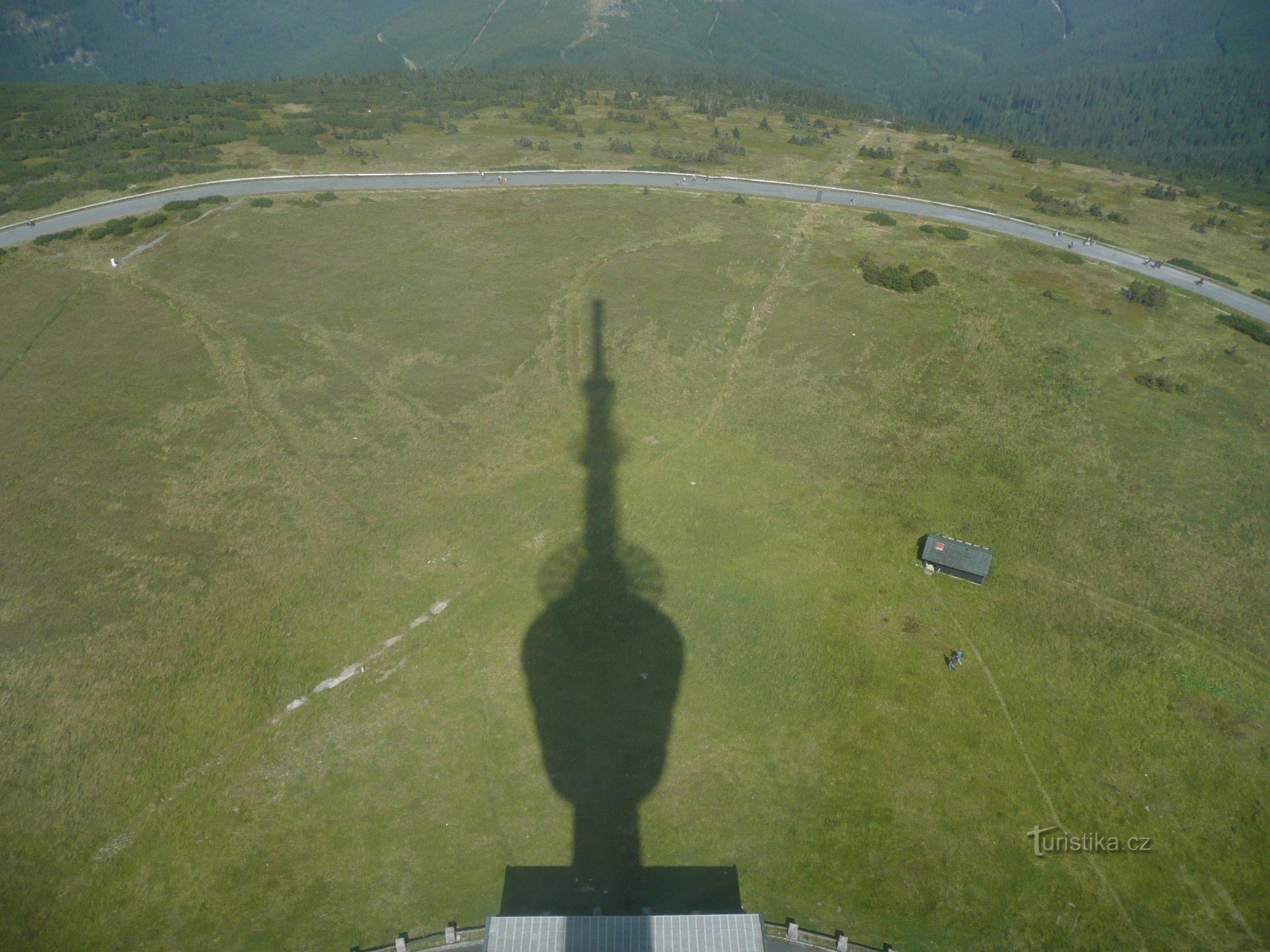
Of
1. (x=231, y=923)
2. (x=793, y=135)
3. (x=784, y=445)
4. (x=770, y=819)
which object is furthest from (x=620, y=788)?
(x=793, y=135)

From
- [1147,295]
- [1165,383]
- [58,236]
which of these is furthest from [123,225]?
[1147,295]

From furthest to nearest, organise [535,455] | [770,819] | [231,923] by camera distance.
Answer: [535,455], [770,819], [231,923]

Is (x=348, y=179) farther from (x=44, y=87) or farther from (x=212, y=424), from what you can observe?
(x=44, y=87)

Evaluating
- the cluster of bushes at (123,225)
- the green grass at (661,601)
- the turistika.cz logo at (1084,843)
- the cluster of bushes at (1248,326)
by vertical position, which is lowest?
the turistika.cz logo at (1084,843)

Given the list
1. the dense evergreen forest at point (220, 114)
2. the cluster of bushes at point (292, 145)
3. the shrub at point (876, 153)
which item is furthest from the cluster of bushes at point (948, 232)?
the cluster of bushes at point (292, 145)

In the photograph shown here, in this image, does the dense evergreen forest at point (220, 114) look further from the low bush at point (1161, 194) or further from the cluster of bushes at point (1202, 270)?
the cluster of bushes at point (1202, 270)

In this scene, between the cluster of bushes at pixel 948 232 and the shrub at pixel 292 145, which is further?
the shrub at pixel 292 145

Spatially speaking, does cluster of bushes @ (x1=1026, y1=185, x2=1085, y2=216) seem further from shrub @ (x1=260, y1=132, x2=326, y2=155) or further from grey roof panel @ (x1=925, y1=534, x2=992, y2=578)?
shrub @ (x1=260, y1=132, x2=326, y2=155)

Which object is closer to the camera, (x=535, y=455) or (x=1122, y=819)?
(x=1122, y=819)
